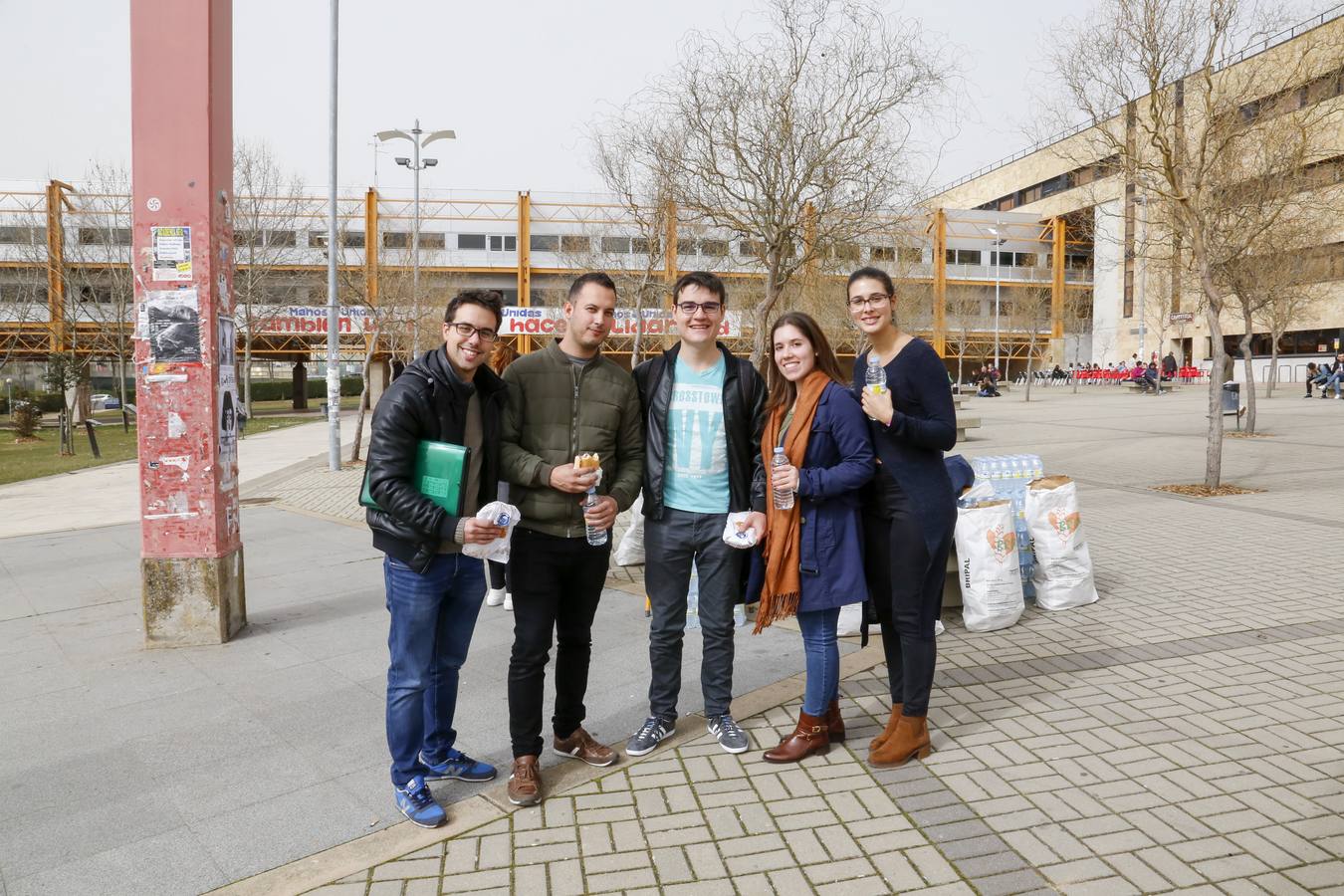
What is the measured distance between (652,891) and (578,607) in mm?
1069

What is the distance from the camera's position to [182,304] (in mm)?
4996

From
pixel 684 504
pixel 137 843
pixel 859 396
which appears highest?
pixel 859 396

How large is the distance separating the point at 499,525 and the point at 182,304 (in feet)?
10.4

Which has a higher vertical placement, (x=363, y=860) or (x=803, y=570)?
(x=803, y=570)

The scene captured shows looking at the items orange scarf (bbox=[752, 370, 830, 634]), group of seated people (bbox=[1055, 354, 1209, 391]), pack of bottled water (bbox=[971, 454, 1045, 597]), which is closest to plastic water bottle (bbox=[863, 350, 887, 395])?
orange scarf (bbox=[752, 370, 830, 634])

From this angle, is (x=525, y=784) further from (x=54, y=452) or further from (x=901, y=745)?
(x=54, y=452)

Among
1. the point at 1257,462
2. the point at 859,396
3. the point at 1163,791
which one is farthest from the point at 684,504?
the point at 1257,462

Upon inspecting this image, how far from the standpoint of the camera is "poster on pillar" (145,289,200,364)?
196 inches

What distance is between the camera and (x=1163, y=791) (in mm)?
3215

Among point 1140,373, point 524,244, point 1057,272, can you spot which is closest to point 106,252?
point 524,244

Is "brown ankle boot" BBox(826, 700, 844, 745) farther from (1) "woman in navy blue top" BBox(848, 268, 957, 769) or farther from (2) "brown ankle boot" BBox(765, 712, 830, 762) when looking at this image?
(1) "woman in navy blue top" BBox(848, 268, 957, 769)

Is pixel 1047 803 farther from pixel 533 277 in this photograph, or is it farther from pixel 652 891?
pixel 533 277

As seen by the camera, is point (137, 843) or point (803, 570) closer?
point (137, 843)

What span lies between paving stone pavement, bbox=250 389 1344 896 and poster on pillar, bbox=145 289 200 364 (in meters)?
3.30
